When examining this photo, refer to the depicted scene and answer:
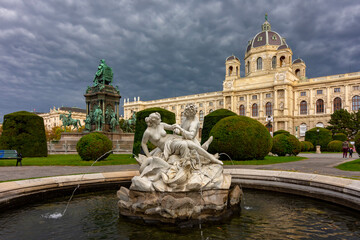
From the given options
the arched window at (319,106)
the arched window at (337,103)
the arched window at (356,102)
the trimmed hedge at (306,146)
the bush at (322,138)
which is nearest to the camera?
the trimmed hedge at (306,146)

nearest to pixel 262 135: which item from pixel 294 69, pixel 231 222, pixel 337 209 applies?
pixel 337 209

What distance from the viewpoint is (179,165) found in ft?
15.0

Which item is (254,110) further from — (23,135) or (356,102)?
(23,135)

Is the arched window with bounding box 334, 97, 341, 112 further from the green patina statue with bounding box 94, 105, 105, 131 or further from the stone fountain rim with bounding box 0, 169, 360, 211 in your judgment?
the stone fountain rim with bounding box 0, 169, 360, 211

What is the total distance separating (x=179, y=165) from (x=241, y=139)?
873 cm

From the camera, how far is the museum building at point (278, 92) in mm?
52375

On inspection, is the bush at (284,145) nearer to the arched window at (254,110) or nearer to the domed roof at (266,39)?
the arched window at (254,110)

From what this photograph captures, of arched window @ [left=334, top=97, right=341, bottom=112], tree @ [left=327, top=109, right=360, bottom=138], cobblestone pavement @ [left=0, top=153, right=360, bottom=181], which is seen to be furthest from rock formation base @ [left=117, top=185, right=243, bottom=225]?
arched window @ [left=334, top=97, right=341, bottom=112]

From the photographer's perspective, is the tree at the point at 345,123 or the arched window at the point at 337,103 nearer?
the tree at the point at 345,123

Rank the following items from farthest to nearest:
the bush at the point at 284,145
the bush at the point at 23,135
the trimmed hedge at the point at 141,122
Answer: the bush at the point at 284,145 < the trimmed hedge at the point at 141,122 < the bush at the point at 23,135

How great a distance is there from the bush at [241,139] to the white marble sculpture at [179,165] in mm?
7711

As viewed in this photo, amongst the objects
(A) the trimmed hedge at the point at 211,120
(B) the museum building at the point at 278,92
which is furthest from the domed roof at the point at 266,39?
(A) the trimmed hedge at the point at 211,120

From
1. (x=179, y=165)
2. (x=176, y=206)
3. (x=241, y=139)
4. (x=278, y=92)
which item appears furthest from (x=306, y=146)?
(x=278, y=92)

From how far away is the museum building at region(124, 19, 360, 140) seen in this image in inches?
2062
